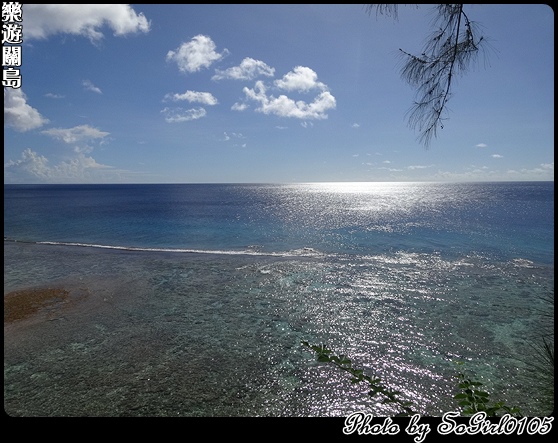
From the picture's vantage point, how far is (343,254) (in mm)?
26703

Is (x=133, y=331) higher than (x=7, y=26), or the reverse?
(x=7, y=26)

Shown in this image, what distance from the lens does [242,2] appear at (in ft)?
8.00

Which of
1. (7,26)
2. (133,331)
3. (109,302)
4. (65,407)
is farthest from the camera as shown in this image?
(109,302)

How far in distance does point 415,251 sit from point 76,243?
3500 cm

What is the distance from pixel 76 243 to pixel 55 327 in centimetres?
2385

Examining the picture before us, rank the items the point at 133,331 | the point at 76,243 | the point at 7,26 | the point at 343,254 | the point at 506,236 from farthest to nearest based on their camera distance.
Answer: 1. the point at 506,236
2. the point at 76,243
3. the point at 343,254
4. the point at 133,331
5. the point at 7,26

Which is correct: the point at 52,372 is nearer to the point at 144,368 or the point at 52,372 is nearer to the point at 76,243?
the point at 144,368

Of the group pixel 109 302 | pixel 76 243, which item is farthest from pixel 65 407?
pixel 76 243

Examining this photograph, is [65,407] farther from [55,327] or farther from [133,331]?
[55,327]

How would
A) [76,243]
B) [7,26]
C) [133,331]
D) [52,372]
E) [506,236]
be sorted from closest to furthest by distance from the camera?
[7,26] < [52,372] < [133,331] < [76,243] < [506,236]

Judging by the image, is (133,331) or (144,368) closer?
(144,368)

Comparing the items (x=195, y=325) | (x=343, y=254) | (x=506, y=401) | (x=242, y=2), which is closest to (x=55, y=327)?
(x=195, y=325)

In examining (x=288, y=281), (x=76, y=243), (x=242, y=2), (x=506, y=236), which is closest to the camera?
(x=242, y=2)

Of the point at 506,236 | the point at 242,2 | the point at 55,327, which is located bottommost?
the point at 55,327
